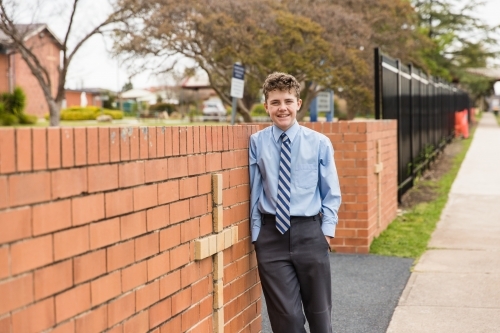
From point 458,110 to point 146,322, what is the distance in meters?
30.3

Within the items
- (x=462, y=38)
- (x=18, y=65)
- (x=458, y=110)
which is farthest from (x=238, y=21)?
(x=462, y=38)

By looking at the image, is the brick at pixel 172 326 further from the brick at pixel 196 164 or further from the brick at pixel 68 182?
the brick at pixel 68 182

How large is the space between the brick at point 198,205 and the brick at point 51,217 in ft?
3.39

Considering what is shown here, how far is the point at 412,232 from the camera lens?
28.4 feet

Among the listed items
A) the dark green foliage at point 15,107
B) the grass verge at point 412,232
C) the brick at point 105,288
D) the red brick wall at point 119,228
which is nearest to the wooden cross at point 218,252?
the red brick wall at point 119,228

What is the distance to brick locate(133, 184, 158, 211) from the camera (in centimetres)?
291

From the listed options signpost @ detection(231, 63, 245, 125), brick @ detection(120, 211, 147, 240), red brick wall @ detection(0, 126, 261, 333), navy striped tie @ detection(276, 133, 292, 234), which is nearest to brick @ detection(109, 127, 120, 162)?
red brick wall @ detection(0, 126, 261, 333)

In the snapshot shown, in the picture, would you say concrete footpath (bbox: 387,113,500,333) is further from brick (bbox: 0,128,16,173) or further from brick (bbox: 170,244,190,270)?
brick (bbox: 0,128,16,173)

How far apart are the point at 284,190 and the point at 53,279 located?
5.42 ft

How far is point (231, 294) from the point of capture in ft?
12.9

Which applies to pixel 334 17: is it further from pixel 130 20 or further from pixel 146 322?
pixel 146 322

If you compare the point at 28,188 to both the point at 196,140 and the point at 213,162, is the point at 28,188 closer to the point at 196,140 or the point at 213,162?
the point at 196,140

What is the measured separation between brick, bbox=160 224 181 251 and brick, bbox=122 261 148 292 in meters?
0.18

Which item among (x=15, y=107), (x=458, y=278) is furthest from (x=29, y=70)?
(x=458, y=278)
